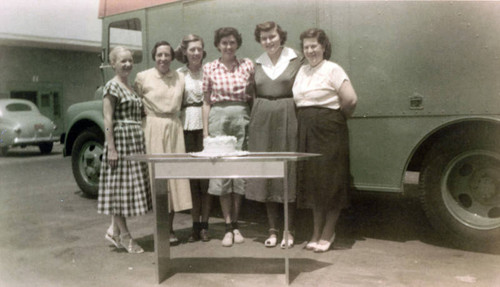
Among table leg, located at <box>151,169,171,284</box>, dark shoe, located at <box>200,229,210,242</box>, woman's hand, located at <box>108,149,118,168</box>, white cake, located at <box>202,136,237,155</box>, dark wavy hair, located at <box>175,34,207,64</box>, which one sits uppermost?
dark wavy hair, located at <box>175,34,207,64</box>

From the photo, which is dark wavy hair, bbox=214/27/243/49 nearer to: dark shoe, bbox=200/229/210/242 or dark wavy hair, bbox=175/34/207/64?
dark wavy hair, bbox=175/34/207/64

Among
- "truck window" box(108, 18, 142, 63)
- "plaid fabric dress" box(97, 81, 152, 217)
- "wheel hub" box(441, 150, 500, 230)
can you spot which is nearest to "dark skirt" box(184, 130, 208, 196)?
"plaid fabric dress" box(97, 81, 152, 217)

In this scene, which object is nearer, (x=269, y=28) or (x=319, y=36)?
(x=319, y=36)

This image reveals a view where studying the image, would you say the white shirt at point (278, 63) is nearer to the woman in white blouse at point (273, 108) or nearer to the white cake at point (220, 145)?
the woman in white blouse at point (273, 108)

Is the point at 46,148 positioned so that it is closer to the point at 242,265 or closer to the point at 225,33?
the point at 225,33

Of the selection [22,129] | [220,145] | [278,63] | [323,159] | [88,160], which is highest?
[278,63]

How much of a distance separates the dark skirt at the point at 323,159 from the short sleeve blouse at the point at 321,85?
59 mm

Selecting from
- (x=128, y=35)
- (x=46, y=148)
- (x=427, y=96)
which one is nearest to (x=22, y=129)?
(x=46, y=148)

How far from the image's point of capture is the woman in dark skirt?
14.0 ft

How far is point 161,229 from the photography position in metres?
3.87

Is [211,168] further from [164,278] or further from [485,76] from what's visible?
[485,76]

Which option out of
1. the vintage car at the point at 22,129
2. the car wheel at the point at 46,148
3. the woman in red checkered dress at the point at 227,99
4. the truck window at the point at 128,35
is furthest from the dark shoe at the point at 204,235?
the car wheel at the point at 46,148

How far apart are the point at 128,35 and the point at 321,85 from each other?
10.0 feet

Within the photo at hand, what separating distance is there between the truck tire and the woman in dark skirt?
28.8 inches
